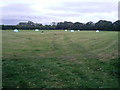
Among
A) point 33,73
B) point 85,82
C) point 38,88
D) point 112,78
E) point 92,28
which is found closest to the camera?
point 38,88

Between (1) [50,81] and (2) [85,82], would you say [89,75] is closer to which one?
(2) [85,82]

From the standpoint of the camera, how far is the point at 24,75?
7238mm

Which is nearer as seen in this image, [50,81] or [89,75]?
[50,81]

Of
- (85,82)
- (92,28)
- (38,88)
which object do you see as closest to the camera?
(38,88)

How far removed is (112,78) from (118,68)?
4.66ft

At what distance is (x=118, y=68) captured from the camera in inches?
328

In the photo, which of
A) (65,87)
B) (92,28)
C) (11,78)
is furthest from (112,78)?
(92,28)

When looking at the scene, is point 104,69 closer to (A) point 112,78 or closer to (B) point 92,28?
(A) point 112,78

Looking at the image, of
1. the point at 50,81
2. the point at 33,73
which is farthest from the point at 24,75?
the point at 50,81

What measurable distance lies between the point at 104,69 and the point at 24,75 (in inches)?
132

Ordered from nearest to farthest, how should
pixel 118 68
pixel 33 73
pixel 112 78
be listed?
pixel 112 78 < pixel 33 73 < pixel 118 68

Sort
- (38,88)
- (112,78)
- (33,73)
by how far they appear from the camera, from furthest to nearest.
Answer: (33,73), (112,78), (38,88)

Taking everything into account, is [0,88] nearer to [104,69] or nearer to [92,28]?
[104,69]

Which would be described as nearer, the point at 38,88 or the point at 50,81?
the point at 38,88
